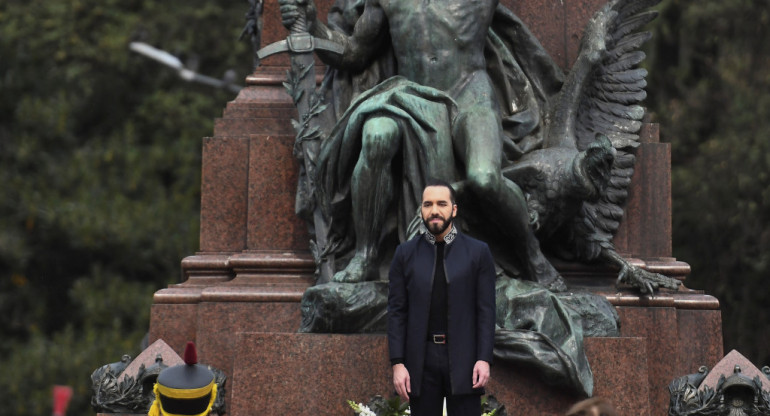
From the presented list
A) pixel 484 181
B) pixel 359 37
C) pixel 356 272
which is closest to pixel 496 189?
pixel 484 181

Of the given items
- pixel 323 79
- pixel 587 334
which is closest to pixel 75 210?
pixel 323 79

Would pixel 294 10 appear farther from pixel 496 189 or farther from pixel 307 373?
pixel 307 373

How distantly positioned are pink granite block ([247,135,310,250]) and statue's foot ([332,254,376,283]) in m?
1.05

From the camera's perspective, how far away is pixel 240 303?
37.8ft

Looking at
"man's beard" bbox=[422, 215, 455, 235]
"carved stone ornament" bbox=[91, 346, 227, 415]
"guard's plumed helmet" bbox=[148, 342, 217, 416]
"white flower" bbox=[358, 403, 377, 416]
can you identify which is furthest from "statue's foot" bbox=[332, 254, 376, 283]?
"guard's plumed helmet" bbox=[148, 342, 217, 416]

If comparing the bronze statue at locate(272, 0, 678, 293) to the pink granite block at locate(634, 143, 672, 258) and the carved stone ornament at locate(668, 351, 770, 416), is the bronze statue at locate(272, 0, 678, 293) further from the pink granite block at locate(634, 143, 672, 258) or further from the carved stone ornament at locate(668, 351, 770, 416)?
the carved stone ornament at locate(668, 351, 770, 416)

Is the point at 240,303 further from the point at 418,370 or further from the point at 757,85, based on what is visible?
the point at 757,85

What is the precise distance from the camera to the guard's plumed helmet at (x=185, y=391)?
24.6 ft

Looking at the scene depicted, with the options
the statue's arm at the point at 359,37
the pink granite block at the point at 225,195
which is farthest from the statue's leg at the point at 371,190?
the pink granite block at the point at 225,195

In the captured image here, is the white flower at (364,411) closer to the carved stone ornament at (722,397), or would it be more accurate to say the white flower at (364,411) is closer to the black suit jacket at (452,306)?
the black suit jacket at (452,306)

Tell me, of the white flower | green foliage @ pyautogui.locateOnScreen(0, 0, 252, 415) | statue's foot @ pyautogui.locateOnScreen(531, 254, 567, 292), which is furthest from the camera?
green foliage @ pyautogui.locateOnScreen(0, 0, 252, 415)

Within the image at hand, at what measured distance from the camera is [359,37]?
11.9m

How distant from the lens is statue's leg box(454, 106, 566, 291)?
429 inches

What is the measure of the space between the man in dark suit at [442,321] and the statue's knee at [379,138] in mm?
2339
